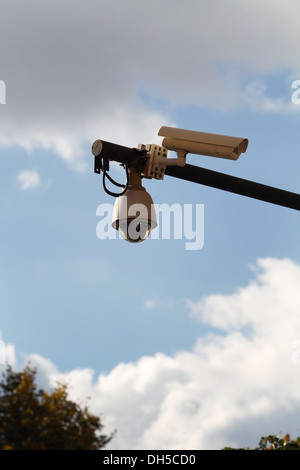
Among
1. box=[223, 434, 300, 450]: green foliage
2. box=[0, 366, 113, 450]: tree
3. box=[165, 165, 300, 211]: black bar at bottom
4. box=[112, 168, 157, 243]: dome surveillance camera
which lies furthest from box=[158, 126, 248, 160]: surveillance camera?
box=[0, 366, 113, 450]: tree

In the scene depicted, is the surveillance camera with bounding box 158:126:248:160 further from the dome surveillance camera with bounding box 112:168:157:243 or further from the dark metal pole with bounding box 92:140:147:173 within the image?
the dome surveillance camera with bounding box 112:168:157:243

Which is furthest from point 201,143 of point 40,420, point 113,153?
point 40,420

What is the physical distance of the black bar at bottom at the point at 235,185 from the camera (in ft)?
18.5

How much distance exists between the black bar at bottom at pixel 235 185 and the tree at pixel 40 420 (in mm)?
15682

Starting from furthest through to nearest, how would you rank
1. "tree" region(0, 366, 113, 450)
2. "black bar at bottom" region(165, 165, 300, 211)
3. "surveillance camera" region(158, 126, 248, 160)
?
"tree" region(0, 366, 113, 450), "black bar at bottom" region(165, 165, 300, 211), "surveillance camera" region(158, 126, 248, 160)

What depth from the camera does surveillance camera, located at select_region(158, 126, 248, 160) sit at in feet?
17.8

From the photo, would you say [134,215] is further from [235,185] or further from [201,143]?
[235,185]

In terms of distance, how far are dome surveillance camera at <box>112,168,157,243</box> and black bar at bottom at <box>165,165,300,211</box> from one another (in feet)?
1.15

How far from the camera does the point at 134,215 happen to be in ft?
17.8

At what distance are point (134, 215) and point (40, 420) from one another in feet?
51.8

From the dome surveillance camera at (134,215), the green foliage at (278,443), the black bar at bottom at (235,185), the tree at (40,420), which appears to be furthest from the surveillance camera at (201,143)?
the tree at (40,420)
